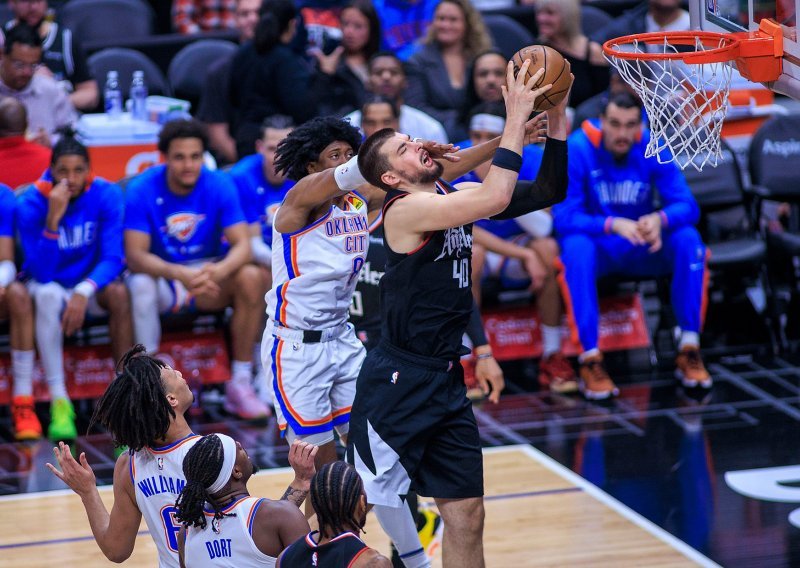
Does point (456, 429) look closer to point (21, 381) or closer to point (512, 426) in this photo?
point (512, 426)

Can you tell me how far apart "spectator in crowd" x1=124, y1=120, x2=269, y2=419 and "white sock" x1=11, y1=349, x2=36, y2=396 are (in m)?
0.63

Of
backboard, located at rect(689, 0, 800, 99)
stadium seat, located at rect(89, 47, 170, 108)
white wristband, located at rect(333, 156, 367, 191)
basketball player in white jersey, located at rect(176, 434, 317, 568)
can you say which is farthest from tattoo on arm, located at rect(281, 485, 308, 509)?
stadium seat, located at rect(89, 47, 170, 108)

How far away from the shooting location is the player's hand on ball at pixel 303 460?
3882mm

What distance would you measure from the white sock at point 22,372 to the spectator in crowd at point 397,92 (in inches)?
99.2

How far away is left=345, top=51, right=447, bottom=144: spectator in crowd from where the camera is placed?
27.2ft

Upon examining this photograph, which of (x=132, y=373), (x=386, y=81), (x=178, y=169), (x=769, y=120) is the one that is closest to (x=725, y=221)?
(x=769, y=120)

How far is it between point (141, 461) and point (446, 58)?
5.87 m

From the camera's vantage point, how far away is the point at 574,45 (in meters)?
9.27

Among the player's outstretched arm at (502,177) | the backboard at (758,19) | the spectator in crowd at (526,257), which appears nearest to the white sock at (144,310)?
the spectator in crowd at (526,257)

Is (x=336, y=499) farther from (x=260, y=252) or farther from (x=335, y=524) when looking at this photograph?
(x=260, y=252)

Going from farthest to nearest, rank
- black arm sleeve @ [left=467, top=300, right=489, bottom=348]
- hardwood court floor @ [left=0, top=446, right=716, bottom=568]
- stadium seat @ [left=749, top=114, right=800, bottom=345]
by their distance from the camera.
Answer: stadium seat @ [left=749, top=114, right=800, bottom=345] < hardwood court floor @ [left=0, top=446, right=716, bottom=568] < black arm sleeve @ [left=467, top=300, right=489, bottom=348]

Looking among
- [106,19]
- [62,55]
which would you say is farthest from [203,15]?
[62,55]

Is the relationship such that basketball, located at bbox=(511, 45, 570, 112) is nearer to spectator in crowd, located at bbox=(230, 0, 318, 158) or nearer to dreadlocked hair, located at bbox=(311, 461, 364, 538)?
dreadlocked hair, located at bbox=(311, 461, 364, 538)

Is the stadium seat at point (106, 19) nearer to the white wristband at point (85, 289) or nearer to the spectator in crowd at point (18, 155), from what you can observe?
the spectator in crowd at point (18, 155)
